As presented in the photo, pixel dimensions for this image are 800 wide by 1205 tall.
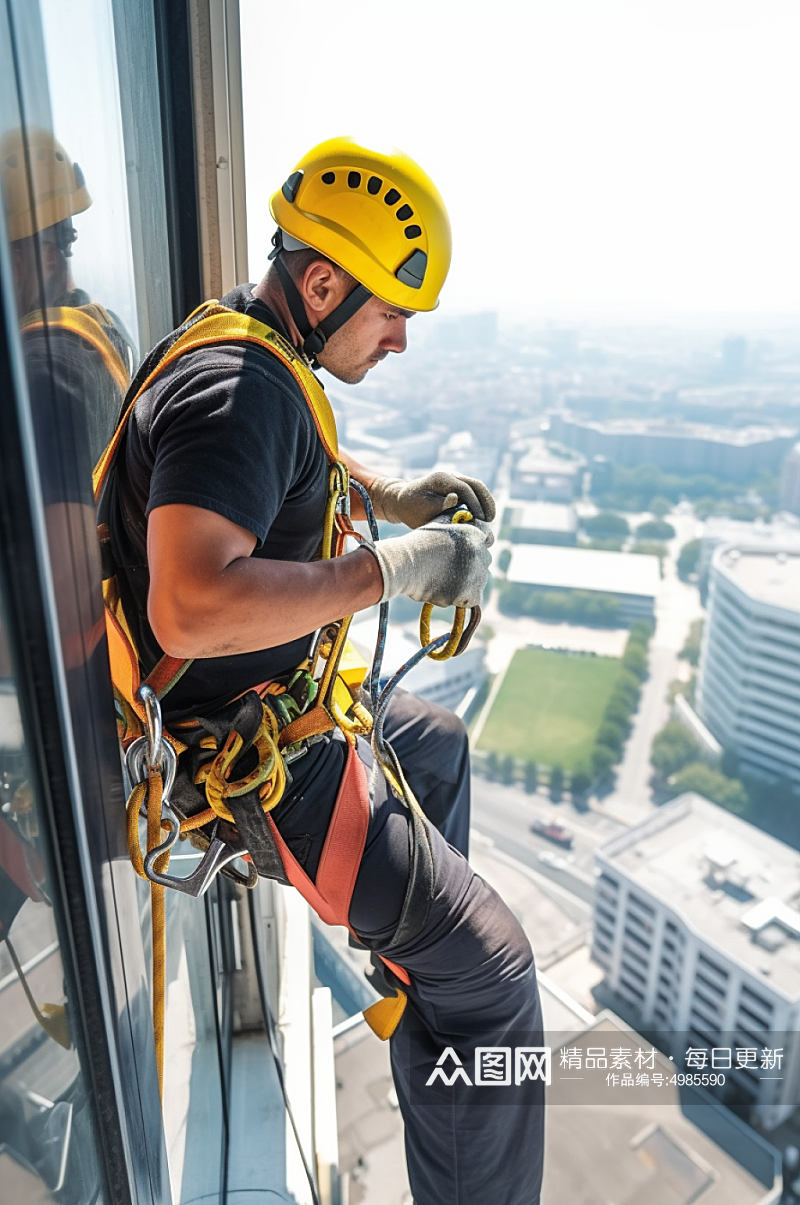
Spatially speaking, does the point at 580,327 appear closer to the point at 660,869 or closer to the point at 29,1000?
→ the point at 660,869

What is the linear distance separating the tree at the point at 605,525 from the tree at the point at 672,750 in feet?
11.0

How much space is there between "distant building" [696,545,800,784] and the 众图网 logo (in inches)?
227

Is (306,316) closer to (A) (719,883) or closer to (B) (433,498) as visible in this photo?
(B) (433,498)

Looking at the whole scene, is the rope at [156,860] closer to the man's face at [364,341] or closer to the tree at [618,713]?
the man's face at [364,341]

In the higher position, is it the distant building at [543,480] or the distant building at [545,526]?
the distant building at [543,480]

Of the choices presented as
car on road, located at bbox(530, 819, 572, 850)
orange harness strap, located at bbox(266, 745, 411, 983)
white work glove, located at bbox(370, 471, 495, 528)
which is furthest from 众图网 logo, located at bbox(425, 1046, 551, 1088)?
car on road, located at bbox(530, 819, 572, 850)

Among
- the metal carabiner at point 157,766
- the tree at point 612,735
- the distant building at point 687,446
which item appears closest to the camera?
the metal carabiner at point 157,766

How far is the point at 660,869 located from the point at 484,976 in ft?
16.3

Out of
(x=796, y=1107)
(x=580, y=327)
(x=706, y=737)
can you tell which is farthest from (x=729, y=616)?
(x=580, y=327)

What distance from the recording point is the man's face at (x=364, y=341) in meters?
1.14

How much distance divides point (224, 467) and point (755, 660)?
7.46 m

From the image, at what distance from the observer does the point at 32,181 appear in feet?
1.67

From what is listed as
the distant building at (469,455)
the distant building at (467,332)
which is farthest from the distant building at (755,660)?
the distant building at (467,332)

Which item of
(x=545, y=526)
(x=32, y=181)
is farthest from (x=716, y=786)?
(x=32, y=181)
